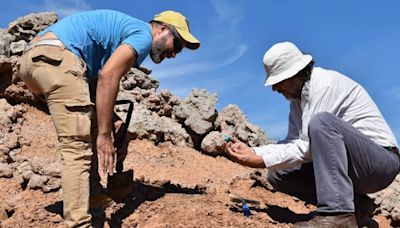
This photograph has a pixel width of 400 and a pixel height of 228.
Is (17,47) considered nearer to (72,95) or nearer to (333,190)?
(72,95)

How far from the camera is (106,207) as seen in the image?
3936 mm

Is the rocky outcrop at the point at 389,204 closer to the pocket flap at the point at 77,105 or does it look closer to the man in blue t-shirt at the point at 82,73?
the man in blue t-shirt at the point at 82,73

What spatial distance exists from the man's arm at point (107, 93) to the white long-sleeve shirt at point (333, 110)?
1101mm

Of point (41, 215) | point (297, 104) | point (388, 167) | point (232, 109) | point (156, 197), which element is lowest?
point (41, 215)

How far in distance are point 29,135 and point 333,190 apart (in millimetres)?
3885

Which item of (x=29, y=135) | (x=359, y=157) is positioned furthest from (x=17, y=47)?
(x=359, y=157)

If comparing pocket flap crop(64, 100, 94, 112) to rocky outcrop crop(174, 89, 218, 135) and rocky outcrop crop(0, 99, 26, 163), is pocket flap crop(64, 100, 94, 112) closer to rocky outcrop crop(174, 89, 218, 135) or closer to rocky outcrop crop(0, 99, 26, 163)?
rocky outcrop crop(0, 99, 26, 163)

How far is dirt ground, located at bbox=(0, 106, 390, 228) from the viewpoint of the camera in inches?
150

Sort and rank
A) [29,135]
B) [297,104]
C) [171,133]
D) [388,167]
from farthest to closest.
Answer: [171,133]
[29,135]
[297,104]
[388,167]

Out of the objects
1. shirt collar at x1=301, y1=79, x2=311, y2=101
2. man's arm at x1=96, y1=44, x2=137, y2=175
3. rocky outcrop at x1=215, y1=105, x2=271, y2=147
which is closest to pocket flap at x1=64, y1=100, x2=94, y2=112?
man's arm at x1=96, y1=44, x2=137, y2=175

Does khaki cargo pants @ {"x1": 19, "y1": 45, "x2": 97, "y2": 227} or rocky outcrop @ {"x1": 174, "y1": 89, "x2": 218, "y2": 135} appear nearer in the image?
khaki cargo pants @ {"x1": 19, "y1": 45, "x2": 97, "y2": 227}

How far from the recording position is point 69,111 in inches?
130

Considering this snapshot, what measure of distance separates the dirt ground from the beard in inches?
42.2

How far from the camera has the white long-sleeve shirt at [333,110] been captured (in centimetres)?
341
